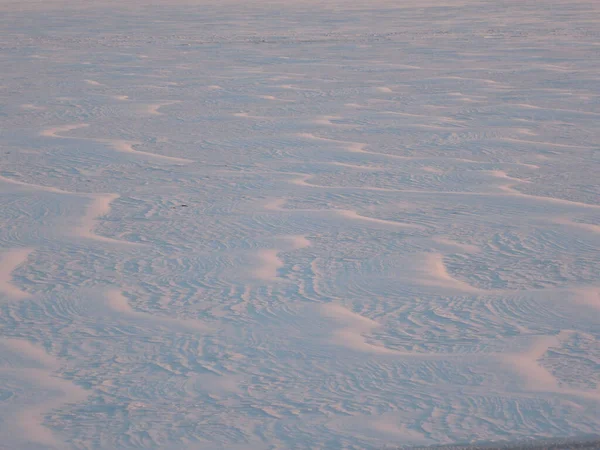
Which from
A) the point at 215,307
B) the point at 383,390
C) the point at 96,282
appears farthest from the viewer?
the point at 96,282

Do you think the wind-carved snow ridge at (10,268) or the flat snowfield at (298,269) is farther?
the wind-carved snow ridge at (10,268)

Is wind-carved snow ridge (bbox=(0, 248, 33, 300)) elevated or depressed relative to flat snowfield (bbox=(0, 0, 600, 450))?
depressed

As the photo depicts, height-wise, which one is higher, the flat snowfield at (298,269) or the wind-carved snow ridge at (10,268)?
the flat snowfield at (298,269)

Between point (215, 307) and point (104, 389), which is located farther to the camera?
point (215, 307)

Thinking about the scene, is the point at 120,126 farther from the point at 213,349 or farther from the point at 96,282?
the point at 213,349

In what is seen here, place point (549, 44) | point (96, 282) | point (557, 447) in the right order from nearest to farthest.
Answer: point (557, 447) < point (96, 282) < point (549, 44)

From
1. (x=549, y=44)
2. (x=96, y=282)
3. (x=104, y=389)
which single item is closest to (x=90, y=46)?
(x=549, y=44)

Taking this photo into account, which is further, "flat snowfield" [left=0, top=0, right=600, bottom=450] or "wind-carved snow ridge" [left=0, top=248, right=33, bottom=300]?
"wind-carved snow ridge" [left=0, top=248, right=33, bottom=300]
